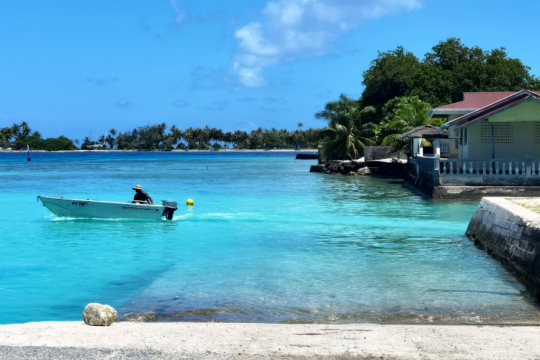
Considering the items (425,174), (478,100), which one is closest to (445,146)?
(478,100)

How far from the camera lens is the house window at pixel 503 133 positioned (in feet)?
90.8

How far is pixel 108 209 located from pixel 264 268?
967 cm

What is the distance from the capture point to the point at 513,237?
11242 mm

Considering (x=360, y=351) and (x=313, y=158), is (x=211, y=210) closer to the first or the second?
(x=360, y=351)

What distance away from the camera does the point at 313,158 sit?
11662 centimetres

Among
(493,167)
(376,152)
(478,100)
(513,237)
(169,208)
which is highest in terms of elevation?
(478,100)

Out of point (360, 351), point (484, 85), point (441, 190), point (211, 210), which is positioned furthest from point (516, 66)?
point (360, 351)

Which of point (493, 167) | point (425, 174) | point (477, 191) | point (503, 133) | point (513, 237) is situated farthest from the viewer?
point (425, 174)

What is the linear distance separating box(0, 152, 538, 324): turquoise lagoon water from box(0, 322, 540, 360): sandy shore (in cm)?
159

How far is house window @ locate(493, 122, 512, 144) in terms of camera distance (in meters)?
27.7

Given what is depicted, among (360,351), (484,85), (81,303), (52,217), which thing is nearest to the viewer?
(360,351)

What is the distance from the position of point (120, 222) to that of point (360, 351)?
16.4 m

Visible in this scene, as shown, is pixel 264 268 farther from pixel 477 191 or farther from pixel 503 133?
pixel 503 133

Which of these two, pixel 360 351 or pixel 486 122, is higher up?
pixel 486 122
